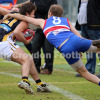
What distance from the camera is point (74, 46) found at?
253 inches

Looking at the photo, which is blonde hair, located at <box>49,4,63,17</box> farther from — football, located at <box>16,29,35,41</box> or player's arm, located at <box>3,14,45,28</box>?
football, located at <box>16,29,35,41</box>

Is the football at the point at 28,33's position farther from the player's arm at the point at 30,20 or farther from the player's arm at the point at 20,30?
the player's arm at the point at 30,20

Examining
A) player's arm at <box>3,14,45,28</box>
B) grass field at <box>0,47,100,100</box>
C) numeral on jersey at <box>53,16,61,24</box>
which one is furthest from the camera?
player's arm at <box>3,14,45,28</box>

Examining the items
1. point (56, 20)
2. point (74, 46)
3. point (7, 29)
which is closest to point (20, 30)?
point (7, 29)

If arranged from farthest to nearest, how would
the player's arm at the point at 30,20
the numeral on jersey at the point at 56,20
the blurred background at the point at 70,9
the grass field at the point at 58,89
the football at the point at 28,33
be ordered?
the blurred background at the point at 70,9 → the football at the point at 28,33 → the player's arm at the point at 30,20 → the numeral on jersey at the point at 56,20 → the grass field at the point at 58,89

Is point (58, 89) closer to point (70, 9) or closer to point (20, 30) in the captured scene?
point (20, 30)

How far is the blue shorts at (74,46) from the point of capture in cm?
639

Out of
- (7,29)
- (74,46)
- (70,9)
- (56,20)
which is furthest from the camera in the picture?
(70,9)

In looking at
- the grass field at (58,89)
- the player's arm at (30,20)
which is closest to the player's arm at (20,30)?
the player's arm at (30,20)

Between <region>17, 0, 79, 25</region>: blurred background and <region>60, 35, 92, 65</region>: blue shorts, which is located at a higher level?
<region>60, 35, 92, 65</region>: blue shorts

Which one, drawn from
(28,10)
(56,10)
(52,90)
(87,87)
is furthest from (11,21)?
(87,87)

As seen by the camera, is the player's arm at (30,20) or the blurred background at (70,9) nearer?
the player's arm at (30,20)

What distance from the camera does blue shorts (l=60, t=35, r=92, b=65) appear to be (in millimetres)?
6391

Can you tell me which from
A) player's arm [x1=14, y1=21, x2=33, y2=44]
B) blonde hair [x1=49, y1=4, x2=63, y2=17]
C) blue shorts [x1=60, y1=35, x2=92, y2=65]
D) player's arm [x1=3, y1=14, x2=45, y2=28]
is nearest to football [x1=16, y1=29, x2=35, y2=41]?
player's arm [x1=14, y1=21, x2=33, y2=44]
